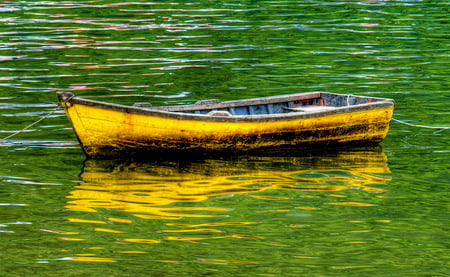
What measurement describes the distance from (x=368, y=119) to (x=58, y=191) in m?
5.48

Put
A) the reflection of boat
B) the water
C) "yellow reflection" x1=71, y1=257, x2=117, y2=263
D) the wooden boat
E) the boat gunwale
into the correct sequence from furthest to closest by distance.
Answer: the wooden boat → the boat gunwale → the reflection of boat → the water → "yellow reflection" x1=71, y1=257, x2=117, y2=263

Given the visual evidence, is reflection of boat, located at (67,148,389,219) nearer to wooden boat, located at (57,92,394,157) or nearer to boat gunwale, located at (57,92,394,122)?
wooden boat, located at (57,92,394,157)

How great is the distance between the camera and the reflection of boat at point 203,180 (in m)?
11.2

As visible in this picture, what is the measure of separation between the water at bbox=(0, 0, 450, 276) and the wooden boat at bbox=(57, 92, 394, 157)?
256 mm

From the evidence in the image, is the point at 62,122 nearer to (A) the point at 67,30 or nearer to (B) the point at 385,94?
(B) the point at 385,94

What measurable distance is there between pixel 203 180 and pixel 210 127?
4.04ft

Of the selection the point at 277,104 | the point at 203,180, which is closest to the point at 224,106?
the point at 277,104

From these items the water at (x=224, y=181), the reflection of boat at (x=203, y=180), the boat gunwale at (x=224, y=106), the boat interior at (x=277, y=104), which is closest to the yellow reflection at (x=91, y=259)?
the water at (x=224, y=181)

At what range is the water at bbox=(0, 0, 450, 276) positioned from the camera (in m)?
9.07

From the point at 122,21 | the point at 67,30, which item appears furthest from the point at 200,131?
the point at 122,21

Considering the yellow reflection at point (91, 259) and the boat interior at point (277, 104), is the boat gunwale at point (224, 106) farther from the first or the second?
the yellow reflection at point (91, 259)

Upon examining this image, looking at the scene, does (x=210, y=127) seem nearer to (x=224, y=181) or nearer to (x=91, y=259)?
(x=224, y=181)

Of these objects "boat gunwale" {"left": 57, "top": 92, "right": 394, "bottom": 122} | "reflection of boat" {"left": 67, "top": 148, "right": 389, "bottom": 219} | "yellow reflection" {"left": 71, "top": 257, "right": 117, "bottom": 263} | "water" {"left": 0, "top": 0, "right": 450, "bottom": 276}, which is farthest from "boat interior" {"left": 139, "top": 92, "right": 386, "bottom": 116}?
"yellow reflection" {"left": 71, "top": 257, "right": 117, "bottom": 263}

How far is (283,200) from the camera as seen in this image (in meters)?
11.2
